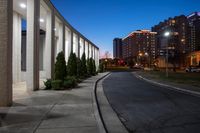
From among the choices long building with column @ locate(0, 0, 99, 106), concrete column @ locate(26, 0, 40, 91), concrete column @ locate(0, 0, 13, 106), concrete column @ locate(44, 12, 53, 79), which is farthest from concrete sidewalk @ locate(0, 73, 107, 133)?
concrete column @ locate(44, 12, 53, 79)

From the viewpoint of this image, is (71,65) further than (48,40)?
Yes

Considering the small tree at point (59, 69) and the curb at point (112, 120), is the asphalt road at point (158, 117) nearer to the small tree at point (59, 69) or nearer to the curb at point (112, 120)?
the curb at point (112, 120)

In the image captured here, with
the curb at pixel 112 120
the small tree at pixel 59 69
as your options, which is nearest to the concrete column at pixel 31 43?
the small tree at pixel 59 69

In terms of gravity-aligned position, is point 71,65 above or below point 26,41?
below

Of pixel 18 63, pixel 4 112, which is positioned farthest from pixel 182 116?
pixel 18 63

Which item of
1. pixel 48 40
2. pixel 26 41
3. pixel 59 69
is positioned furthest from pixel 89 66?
pixel 26 41

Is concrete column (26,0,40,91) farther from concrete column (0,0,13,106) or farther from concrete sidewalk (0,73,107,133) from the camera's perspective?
concrete column (0,0,13,106)

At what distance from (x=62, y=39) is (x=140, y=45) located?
172m

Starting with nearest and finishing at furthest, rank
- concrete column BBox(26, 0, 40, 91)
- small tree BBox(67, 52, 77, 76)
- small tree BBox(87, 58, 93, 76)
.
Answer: concrete column BBox(26, 0, 40, 91) < small tree BBox(67, 52, 77, 76) < small tree BBox(87, 58, 93, 76)

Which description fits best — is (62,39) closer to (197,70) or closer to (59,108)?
(59,108)

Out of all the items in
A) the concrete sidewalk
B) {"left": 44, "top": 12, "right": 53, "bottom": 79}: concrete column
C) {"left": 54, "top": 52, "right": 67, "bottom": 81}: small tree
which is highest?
{"left": 44, "top": 12, "right": 53, "bottom": 79}: concrete column

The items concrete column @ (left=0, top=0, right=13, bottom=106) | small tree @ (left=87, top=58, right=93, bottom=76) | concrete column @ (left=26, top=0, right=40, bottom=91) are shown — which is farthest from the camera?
small tree @ (left=87, top=58, right=93, bottom=76)

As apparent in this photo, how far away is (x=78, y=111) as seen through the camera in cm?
1061

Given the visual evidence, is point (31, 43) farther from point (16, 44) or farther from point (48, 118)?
point (48, 118)
